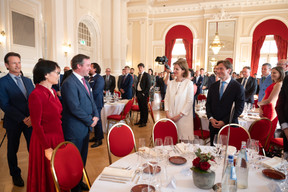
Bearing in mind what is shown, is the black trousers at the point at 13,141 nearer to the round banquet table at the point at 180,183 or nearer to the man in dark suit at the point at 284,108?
the round banquet table at the point at 180,183

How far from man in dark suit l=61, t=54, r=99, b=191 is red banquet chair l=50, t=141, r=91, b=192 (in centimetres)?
60

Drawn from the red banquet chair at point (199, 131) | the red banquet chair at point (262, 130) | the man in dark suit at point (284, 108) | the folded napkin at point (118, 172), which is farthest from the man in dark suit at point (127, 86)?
the folded napkin at point (118, 172)

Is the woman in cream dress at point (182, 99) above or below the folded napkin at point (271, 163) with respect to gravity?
above

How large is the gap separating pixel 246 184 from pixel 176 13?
12.9m

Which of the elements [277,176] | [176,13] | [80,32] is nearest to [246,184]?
[277,176]

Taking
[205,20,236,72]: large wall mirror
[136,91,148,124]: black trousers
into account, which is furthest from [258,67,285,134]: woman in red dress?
[205,20,236,72]: large wall mirror

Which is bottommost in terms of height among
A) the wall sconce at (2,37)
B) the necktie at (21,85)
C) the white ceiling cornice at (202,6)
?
the necktie at (21,85)

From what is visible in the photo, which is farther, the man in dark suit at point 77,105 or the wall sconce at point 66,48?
the wall sconce at point 66,48

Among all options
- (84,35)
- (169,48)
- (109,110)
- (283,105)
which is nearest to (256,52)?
(169,48)

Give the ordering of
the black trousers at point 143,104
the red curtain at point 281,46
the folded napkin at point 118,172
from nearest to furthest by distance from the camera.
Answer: the folded napkin at point 118,172 < the black trousers at point 143,104 < the red curtain at point 281,46

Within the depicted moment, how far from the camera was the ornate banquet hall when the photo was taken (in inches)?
251

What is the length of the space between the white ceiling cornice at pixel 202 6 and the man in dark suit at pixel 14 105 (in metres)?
11.2

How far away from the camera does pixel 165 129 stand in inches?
110

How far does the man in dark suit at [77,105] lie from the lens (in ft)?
7.47
